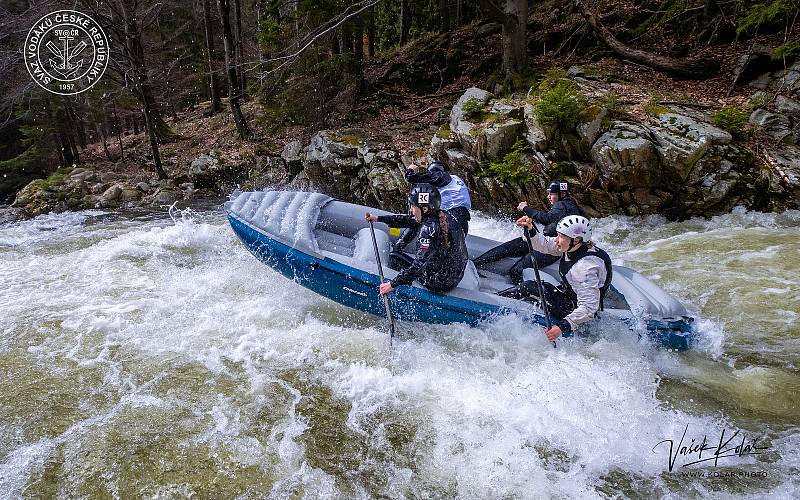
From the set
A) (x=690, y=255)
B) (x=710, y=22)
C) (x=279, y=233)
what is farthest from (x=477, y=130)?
(x=710, y=22)

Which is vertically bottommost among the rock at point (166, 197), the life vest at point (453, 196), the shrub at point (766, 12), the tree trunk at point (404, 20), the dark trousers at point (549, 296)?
the rock at point (166, 197)

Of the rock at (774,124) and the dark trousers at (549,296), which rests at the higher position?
the rock at (774,124)

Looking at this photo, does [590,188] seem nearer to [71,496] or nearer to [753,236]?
[753,236]

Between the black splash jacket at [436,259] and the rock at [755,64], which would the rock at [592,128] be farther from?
the black splash jacket at [436,259]

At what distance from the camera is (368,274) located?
5.42 metres

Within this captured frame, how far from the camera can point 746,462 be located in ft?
12.1

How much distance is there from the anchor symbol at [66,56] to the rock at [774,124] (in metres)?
18.4

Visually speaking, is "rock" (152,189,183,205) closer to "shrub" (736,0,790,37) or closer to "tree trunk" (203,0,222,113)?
"tree trunk" (203,0,222,113)

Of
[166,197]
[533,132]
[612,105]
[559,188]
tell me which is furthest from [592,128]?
[166,197]

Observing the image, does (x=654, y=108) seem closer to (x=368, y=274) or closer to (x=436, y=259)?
(x=436, y=259)

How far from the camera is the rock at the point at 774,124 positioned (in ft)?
26.8

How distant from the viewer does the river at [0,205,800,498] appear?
367 cm
